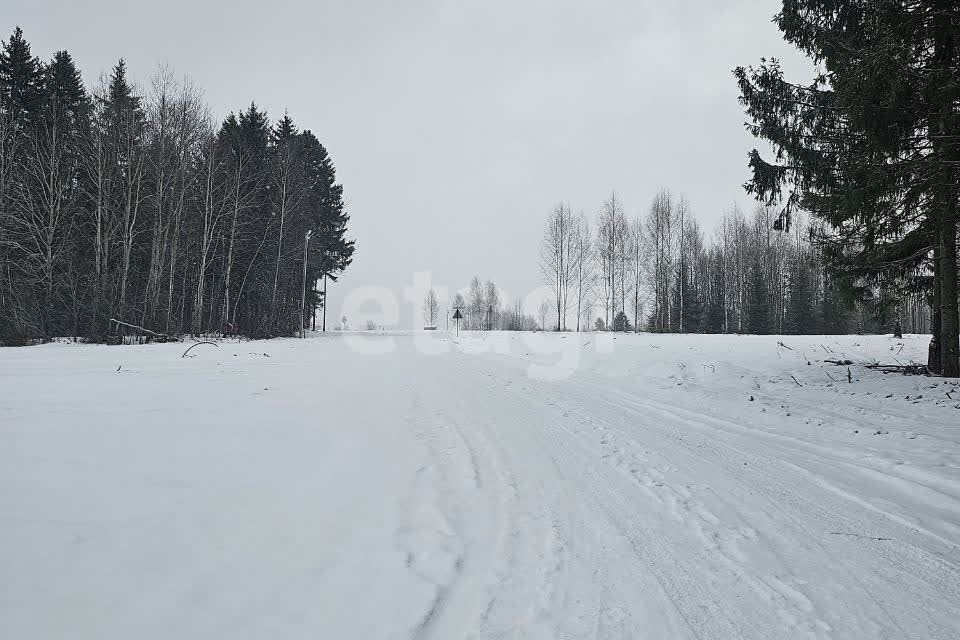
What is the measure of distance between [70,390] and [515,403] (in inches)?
243

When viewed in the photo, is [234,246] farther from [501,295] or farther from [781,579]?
[501,295]

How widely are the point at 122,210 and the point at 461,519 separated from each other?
23.8 m

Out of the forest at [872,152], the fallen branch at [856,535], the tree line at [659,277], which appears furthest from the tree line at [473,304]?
the fallen branch at [856,535]

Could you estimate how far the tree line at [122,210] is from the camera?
16391 mm

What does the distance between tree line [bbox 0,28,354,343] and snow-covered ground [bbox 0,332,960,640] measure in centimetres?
1521

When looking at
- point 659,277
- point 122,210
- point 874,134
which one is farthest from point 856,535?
point 659,277

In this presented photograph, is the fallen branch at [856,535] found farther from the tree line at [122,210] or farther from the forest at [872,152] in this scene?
the tree line at [122,210]

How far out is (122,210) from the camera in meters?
18.4

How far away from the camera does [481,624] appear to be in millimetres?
1715

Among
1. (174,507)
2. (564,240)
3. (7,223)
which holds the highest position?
(564,240)

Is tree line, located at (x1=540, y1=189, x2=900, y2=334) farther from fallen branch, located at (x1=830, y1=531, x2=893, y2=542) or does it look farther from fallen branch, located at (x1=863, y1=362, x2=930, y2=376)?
→ fallen branch, located at (x1=830, y1=531, x2=893, y2=542)

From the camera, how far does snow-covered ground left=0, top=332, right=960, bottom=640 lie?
1715 millimetres

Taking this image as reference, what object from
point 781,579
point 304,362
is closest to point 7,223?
point 304,362

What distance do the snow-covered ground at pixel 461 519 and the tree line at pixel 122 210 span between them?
49.9 feet
